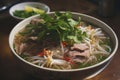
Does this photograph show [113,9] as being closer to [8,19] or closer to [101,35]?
[101,35]

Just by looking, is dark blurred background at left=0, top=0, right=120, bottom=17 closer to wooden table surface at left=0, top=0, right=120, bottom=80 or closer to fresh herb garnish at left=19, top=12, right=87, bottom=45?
wooden table surface at left=0, top=0, right=120, bottom=80

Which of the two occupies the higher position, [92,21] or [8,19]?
[92,21]

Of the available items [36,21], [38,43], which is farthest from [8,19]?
[38,43]

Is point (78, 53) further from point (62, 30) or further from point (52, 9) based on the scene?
point (52, 9)

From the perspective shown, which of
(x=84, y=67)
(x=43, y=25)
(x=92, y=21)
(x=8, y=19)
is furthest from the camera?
(x=8, y=19)

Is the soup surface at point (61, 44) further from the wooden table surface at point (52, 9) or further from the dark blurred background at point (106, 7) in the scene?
the dark blurred background at point (106, 7)

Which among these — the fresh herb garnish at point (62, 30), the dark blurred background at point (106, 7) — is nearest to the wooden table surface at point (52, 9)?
the dark blurred background at point (106, 7)
